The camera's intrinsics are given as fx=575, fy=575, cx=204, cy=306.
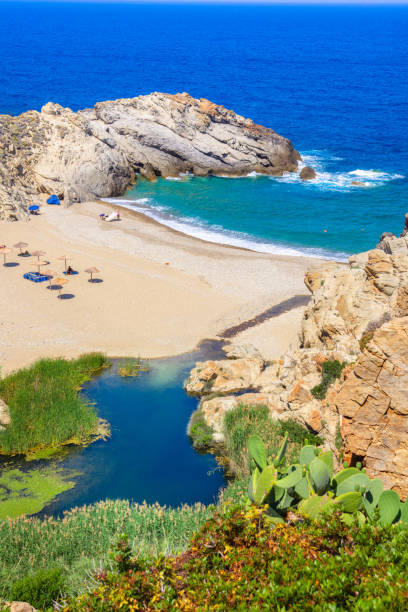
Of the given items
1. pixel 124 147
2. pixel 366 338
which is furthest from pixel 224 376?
pixel 124 147

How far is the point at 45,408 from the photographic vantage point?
26531mm

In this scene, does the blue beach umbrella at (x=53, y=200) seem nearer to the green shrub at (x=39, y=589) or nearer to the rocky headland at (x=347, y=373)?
the rocky headland at (x=347, y=373)

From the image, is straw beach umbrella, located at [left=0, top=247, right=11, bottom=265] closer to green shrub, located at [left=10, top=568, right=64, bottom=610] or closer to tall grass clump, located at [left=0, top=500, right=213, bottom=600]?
tall grass clump, located at [left=0, top=500, right=213, bottom=600]

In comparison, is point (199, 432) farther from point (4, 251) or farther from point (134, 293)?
point (4, 251)

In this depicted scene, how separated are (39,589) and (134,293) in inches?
1139

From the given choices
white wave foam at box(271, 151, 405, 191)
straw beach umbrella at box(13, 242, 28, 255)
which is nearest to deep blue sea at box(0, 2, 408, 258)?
white wave foam at box(271, 151, 405, 191)

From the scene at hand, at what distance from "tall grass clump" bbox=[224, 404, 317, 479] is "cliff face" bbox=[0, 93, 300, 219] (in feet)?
131

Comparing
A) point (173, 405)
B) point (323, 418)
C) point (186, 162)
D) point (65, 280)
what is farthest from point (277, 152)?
point (323, 418)

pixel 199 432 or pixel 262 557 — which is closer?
pixel 262 557

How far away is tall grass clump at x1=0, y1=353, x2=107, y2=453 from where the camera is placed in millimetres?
25109

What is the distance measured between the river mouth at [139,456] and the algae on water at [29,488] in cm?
27

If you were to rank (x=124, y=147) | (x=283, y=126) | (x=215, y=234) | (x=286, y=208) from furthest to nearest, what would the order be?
(x=283, y=126) < (x=124, y=147) < (x=286, y=208) < (x=215, y=234)

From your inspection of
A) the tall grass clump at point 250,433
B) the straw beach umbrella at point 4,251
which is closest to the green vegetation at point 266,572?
the tall grass clump at point 250,433

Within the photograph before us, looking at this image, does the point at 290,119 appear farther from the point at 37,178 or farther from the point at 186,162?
the point at 37,178
